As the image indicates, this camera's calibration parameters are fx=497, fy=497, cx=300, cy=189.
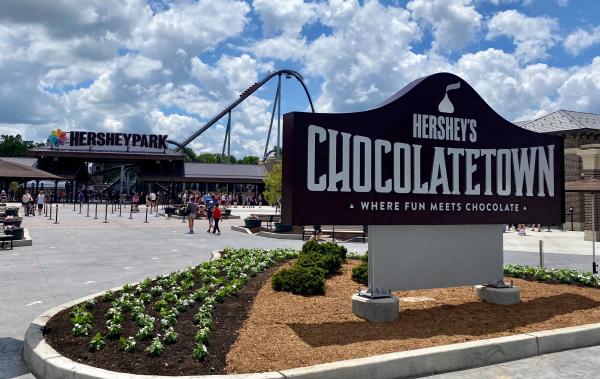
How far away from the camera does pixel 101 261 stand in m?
14.3

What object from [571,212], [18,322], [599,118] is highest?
[599,118]

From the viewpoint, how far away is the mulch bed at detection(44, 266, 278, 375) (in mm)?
5328

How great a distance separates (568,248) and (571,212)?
43.1 ft

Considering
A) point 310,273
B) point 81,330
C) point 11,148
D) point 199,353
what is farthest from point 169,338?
point 11,148

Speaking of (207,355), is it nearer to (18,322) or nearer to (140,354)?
(140,354)

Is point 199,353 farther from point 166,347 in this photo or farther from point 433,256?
point 433,256

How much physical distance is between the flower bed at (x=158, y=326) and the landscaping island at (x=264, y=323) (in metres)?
0.01

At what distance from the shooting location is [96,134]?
68.2 metres

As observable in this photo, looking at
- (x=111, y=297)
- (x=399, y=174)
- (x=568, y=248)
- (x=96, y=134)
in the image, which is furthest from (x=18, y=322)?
(x=96, y=134)

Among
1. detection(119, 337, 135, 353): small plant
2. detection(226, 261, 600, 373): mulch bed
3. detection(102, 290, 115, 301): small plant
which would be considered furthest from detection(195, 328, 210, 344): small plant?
detection(102, 290, 115, 301): small plant

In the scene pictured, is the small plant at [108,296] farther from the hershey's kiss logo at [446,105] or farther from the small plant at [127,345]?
the hershey's kiss logo at [446,105]

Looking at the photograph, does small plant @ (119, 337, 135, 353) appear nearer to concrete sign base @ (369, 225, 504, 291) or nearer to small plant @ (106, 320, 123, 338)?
small plant @ (106, 320, 123, 338)

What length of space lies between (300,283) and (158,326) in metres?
2.94

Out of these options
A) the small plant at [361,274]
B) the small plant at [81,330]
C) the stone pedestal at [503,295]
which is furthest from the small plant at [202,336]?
the stone pedestal at [503,295]
